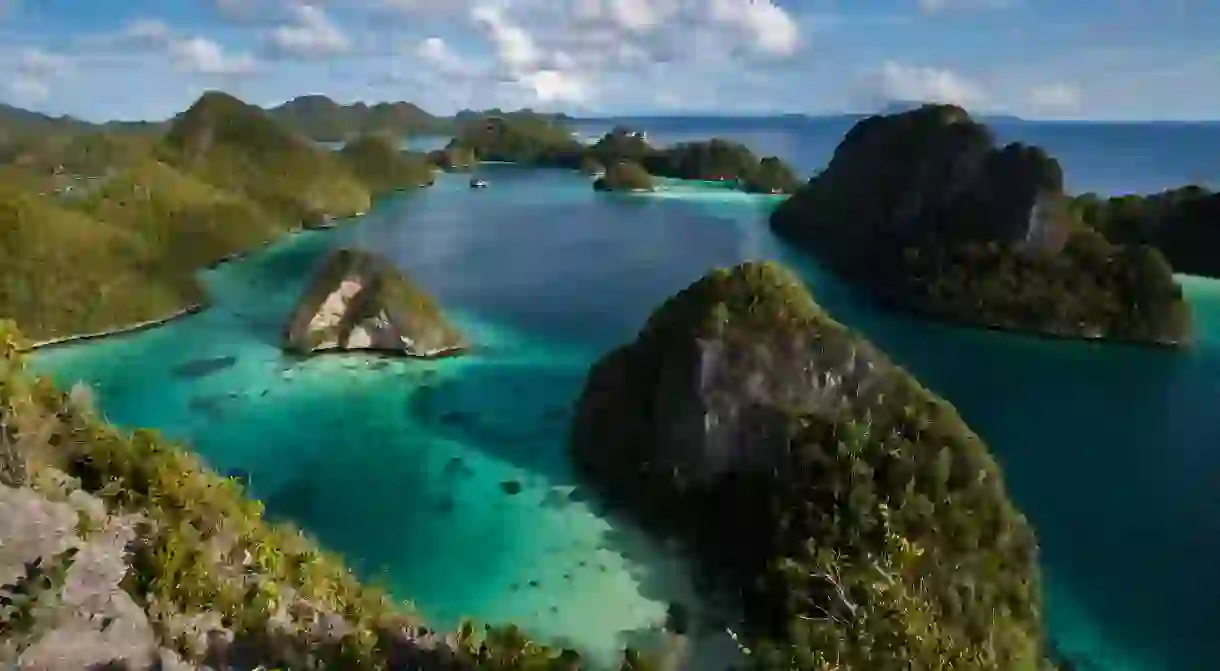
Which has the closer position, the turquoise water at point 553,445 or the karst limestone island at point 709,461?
the karst limestone island at point 709,461

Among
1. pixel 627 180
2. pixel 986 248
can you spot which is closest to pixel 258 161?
pixel 627 180

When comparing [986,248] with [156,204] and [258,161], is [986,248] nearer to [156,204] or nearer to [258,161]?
[156,204]

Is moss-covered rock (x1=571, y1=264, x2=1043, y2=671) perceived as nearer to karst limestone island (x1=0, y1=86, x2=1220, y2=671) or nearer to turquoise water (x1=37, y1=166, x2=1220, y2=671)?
karst limestone island (x1=0, y1=86, x2=1220, y2=671)

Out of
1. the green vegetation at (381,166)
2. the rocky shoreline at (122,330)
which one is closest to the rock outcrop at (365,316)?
the rocky shoreline at (122,330)

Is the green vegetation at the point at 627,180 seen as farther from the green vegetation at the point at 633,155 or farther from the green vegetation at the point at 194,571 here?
the green vegetation at the point at 194,571

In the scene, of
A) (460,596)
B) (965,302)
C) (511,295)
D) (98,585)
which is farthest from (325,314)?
(965,302)

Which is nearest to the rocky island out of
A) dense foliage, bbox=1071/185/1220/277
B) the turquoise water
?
the turquoise water
